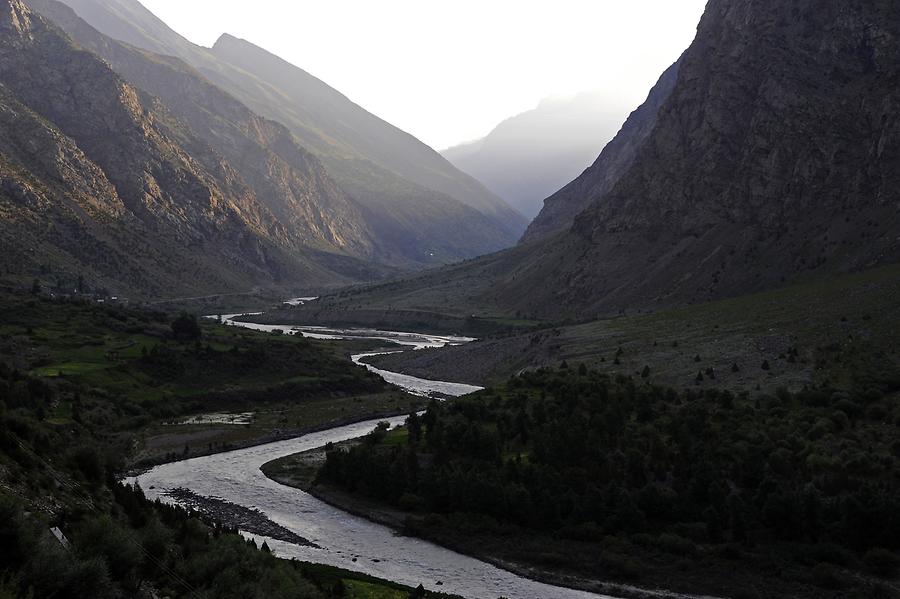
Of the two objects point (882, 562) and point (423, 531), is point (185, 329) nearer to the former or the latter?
point (423, 531)

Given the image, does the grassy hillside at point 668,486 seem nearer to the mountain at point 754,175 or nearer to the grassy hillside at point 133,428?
the grassy hillside at point 133,428

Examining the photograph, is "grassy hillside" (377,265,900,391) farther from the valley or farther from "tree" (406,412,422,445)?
"tree" (406,412,422,445)

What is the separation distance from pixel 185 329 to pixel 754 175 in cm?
10888

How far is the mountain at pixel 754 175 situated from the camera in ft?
446

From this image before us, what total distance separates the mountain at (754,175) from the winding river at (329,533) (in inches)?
3538

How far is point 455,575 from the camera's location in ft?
145

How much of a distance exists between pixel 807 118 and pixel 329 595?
143 metres

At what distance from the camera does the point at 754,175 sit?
522 feet

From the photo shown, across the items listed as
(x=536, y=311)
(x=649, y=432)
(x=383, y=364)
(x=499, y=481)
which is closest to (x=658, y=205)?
(x=536, y=311)

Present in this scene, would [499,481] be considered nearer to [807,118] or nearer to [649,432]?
[649,432]

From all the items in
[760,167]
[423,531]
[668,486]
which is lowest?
[423,531]

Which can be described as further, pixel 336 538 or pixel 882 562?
pixel 336 538

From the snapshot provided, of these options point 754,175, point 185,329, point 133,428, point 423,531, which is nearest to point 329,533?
point 423,531

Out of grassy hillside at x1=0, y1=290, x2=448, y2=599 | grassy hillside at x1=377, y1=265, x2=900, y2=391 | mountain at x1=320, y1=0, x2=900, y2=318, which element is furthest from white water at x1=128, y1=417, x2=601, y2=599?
mountain at x1=320, y1=0, x2=900, y2=318
